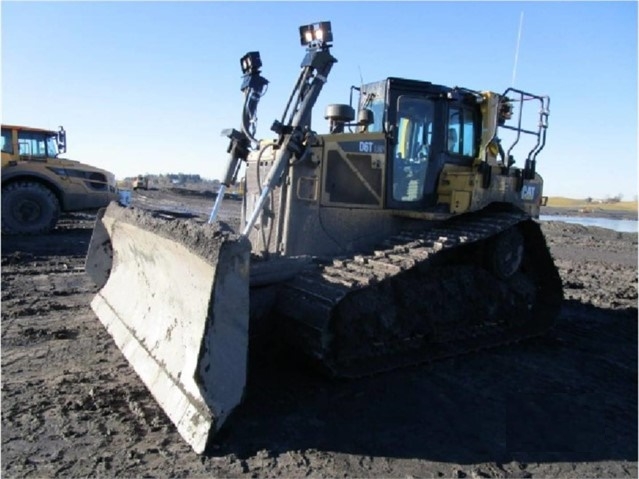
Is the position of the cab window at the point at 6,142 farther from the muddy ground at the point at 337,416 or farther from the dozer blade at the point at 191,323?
the dozer blade at the point at 191,323

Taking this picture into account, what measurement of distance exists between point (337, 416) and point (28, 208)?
12.5m

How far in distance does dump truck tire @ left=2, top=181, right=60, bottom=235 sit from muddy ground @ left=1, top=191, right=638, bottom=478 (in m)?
8.44

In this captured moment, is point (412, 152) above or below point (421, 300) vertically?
above

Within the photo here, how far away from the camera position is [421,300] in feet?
18.7

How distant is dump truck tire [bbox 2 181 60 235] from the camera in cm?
1388

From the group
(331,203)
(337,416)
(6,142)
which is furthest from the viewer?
(6,142)

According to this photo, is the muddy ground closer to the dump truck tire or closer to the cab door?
the cab door

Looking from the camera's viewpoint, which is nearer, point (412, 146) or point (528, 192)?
point (412, 146)

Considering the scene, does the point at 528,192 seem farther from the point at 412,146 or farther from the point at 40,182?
the point at 40,182

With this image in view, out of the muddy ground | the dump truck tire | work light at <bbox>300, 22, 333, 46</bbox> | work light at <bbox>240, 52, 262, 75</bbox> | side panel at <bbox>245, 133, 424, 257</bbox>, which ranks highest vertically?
work light at <bbox>300, 22, 333, 46</bbox>

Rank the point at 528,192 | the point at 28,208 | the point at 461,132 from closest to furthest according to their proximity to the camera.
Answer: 1. the point at 461,132
2. the point at 528,192
3. the point at 28,208

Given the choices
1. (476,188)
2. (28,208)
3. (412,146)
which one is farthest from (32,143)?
(476,188)

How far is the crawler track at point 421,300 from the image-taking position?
4.75 metres

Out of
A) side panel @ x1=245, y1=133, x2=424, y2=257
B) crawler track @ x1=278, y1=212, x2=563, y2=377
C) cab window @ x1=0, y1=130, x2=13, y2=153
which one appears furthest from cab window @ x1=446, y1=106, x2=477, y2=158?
cab window @ x1=0, y1=130, x2=13, y2=153
